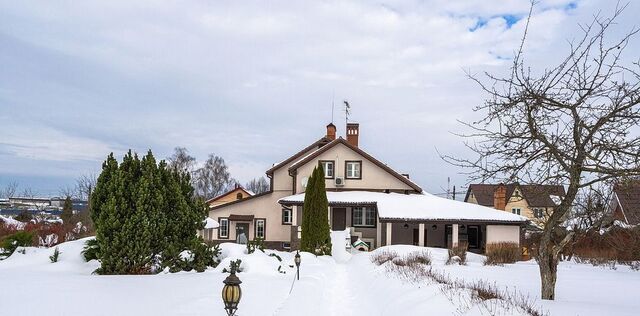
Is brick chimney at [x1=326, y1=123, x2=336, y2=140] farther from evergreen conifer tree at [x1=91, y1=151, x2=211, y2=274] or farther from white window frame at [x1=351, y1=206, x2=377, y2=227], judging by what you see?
evergreen conifer tree at [x1=91, y1=151, x2=211, y2=274]

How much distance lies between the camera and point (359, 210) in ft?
97.6

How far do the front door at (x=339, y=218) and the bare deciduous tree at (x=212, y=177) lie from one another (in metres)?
44.6

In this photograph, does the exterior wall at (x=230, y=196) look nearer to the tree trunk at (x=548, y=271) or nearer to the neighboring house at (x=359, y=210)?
the neighboring house at (x=359, y=210)

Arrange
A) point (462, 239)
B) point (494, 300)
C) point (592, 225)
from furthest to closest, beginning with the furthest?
point (462, 239) < point (592, 225) < point (494, 300)

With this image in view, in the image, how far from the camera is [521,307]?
6766 mm

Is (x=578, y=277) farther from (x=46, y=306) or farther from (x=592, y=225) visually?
(x=46, y=306)

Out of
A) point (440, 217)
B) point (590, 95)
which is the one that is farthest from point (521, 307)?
point (440, 217)

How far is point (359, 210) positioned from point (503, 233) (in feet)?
27.5

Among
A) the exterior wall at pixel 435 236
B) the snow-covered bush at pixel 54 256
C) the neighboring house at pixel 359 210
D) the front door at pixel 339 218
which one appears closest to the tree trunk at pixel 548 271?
the snow-covered bush at pixel 54 256

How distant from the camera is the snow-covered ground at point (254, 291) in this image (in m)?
7.48

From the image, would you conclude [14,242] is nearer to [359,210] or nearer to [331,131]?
[359,210]

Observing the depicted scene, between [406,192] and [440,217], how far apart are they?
554cm

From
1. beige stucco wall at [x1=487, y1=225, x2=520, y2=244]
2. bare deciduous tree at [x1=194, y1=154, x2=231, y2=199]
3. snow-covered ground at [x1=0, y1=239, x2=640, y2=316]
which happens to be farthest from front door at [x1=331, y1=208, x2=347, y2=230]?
bare deciduous tree at [x1=194, y1=154, x2=231, y2=199]

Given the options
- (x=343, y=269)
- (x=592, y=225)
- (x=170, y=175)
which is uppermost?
(x=170, y=175)
